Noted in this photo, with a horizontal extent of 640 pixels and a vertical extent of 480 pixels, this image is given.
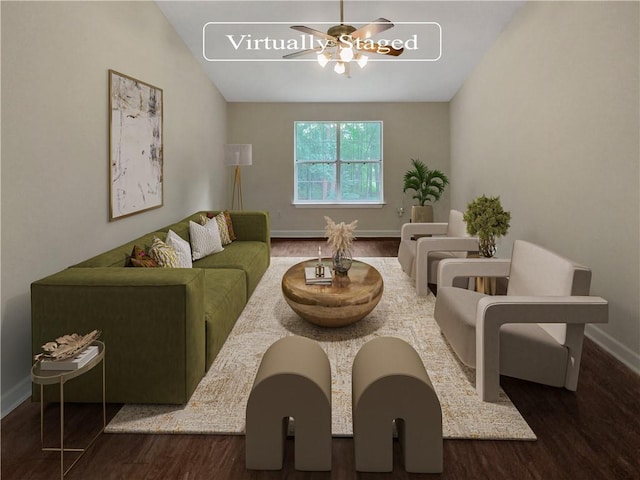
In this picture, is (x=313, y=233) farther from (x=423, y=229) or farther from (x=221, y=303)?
(x=221, y=303)

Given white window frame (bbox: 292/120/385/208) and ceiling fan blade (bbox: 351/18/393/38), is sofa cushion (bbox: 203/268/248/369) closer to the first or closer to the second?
ceiling fan blade (bbox: 351/18/393/38)

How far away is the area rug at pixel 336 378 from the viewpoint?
7.08 ft

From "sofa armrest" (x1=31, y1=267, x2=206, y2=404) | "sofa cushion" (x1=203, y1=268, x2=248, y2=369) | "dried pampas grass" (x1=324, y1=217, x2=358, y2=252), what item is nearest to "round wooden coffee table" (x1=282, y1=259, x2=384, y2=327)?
"dried pampas grass" (x1=324, y1=217, x2=358, y2=252)

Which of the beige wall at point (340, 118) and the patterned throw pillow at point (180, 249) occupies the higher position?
the beige wall at point (340, 118)

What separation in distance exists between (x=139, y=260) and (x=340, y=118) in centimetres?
617

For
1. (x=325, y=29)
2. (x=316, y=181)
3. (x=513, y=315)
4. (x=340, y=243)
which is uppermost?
(x=325, y=29)

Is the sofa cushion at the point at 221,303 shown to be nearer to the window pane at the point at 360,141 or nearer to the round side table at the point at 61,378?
the round side table at the point at 61,378

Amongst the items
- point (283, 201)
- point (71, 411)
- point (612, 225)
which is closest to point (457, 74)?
point (283, 201)

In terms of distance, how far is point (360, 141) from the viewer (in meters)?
8.65

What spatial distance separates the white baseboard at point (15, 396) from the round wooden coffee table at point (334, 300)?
1.68 m

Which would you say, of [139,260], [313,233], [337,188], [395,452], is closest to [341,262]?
[139,260]

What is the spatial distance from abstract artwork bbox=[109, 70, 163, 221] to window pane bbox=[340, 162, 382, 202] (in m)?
4.45

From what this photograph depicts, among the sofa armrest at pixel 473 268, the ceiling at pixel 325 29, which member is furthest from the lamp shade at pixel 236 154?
the sofa armrest at pixel 473 268

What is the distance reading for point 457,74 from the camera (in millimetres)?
7012
